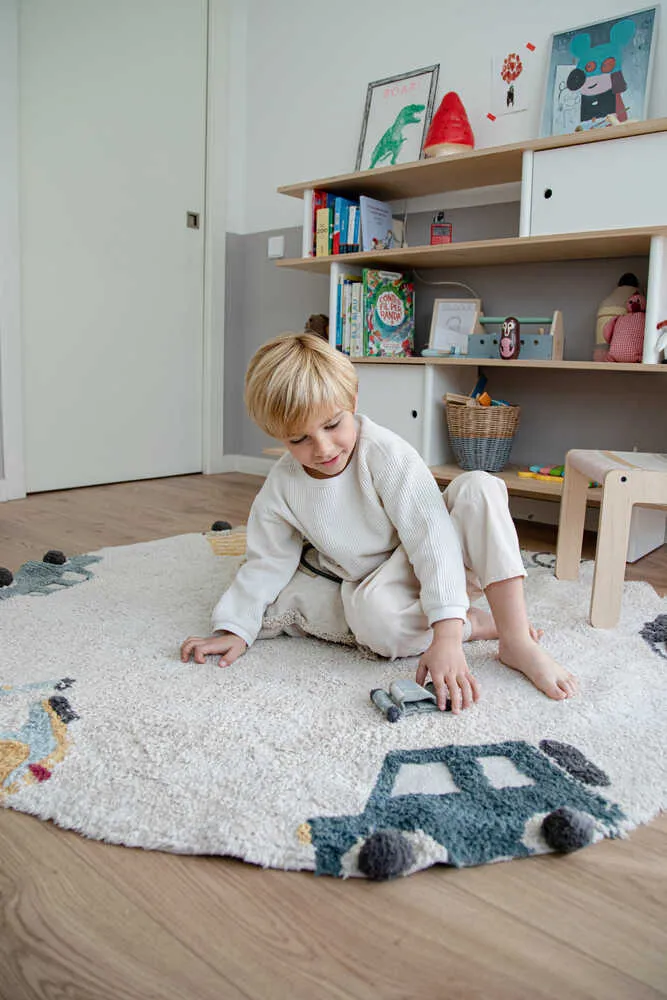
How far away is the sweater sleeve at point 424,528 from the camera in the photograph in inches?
43.9

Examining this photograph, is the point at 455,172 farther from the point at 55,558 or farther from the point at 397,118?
the point at 55,558

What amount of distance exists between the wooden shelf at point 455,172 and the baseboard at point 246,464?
1.11m

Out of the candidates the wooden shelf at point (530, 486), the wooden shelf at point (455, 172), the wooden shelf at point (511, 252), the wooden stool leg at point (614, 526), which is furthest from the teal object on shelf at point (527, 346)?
the wooden stool leg at point (614, 526)

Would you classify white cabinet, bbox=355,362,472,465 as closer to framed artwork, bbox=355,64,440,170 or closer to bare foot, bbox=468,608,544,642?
framed artwork, bbox=355,64,440,170

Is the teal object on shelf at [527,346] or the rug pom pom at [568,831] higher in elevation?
the teal object on shelf at [527,346]

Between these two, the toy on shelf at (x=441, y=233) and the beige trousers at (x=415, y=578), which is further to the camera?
the toy on shelf at (x=441, y=233)

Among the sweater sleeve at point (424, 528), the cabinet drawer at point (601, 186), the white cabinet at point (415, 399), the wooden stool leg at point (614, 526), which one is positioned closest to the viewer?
the sweater sleeve at point (424, 528)

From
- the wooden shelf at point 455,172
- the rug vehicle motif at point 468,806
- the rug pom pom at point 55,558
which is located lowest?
the rug pom pom at point 55,558

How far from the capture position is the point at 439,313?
2.52 meters

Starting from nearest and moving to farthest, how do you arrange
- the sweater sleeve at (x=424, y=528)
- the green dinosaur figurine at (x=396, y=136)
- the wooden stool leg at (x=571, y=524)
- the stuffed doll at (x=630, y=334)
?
the sweater sleeve at (x=424, y=528) < the wooden stool leg at (x=571, y=524) < the stuffed doll at (x=630, y=334) < the green dinosaur figurine at (x=396, y=136)

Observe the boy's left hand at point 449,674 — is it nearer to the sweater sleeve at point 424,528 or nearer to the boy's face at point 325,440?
the sweater sleeve at point 424,528

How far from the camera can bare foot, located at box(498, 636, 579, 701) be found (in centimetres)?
110

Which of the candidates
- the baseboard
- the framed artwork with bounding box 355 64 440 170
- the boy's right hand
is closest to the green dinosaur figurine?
the framed artwork with bounding box 355 64 440 170

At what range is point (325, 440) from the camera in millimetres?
1115
